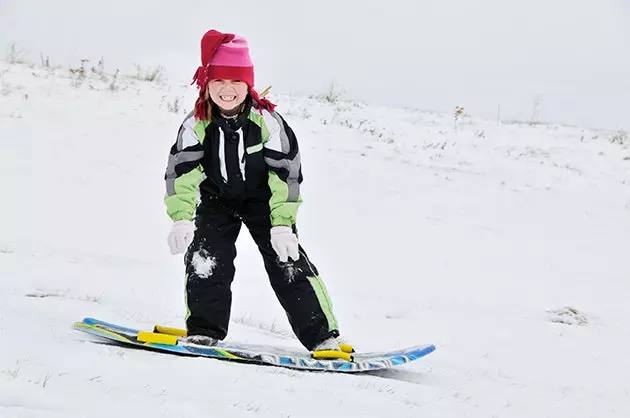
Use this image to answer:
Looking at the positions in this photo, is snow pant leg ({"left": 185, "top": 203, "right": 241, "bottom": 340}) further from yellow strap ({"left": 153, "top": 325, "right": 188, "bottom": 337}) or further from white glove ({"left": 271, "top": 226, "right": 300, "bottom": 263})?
white glove ({"left": 271, "top": 226, "right": 300, "bottom": 263})

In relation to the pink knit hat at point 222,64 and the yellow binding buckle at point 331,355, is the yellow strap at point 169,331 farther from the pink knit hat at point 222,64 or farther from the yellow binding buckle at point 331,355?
the pink knit hat at point 222,64

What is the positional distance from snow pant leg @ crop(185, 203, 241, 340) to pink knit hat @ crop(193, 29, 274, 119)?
0.62 meters

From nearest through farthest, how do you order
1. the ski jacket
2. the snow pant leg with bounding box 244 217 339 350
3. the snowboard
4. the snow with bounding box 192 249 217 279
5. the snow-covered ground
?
the snow-covered ground < the snowboard < the ski jacket < the snow with bounding box 192 249 217 279 < the snow pant leg with bounding box 244 217 339 350

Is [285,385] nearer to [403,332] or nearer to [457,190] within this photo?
[403,332]

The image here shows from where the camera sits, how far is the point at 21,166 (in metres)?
8.11

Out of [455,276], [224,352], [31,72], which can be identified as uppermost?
[31,72]

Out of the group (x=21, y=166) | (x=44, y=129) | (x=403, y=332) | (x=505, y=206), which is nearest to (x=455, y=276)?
(x=403, y=332)

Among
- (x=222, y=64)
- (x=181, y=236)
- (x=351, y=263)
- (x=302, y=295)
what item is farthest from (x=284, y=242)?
(x=351, y=263)

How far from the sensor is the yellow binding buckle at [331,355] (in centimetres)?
392

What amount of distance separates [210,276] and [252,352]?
567 millimetres

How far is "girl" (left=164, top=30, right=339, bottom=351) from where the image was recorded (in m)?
3.99

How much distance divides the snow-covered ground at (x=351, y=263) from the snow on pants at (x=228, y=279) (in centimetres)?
53

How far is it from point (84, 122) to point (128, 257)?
442cm

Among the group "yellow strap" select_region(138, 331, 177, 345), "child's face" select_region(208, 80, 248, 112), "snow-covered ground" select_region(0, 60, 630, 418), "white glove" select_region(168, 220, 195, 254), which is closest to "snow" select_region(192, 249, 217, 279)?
"white glove" select_region(168, 220, 195, 254)
